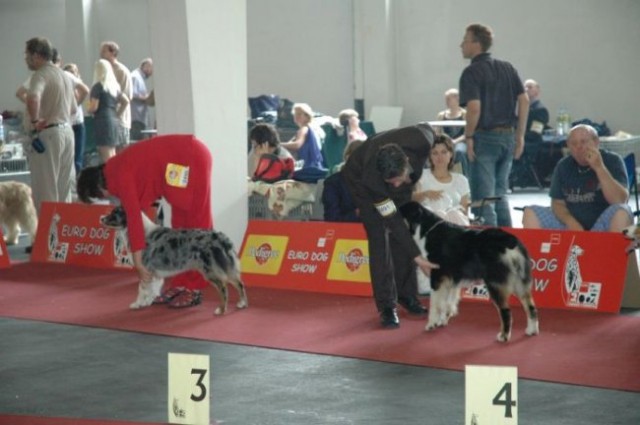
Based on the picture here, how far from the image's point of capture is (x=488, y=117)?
26.3ft

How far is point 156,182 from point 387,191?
4.93 feet

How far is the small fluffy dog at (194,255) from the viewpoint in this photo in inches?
269

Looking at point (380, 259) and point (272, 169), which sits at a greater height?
point (272, 169)

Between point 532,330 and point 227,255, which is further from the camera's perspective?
point 227,255

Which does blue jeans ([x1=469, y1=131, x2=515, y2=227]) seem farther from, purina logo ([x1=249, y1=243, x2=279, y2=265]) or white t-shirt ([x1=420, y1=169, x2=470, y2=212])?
purina logo ([x1=249, y1=243, x2=279, y2=265])

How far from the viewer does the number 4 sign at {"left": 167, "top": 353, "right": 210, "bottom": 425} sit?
4.09m

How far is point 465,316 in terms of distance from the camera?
6.61m

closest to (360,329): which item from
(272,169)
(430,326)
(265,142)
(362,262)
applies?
(430,326)

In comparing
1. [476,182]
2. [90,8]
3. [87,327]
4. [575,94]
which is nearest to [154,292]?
[87,327]

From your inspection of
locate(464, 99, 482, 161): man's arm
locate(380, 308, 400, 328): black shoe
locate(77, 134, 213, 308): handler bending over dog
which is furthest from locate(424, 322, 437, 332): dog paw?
locate(464, 99, 482, 161): man's arm

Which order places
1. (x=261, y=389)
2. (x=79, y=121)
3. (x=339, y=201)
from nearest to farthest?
(x=261, y=389)
(x=339, y=201)
(x=79, y=121)

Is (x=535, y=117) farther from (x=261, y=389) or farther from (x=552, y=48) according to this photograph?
(x=261, y=389)

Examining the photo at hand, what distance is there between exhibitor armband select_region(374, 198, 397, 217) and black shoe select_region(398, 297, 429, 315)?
85 cm

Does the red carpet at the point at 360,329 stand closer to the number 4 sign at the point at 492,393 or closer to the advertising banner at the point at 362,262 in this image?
the advertising banner at the point at 362,262
